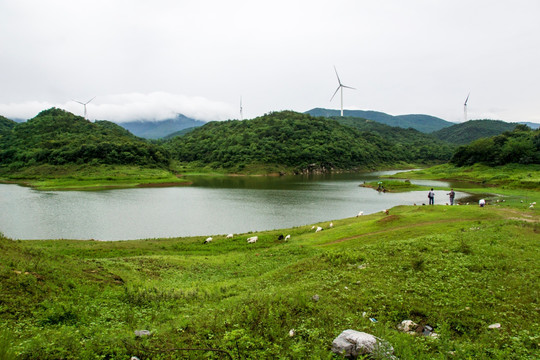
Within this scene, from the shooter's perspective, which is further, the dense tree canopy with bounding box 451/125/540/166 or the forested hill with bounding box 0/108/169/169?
the forested hill with bounding box 0/108/169/169

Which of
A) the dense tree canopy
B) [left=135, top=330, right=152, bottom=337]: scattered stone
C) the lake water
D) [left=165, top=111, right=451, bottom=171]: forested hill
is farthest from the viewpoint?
[left=165, top=111, right=451, bottom=171]: forested hill

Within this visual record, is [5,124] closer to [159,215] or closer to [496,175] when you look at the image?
[159,215]

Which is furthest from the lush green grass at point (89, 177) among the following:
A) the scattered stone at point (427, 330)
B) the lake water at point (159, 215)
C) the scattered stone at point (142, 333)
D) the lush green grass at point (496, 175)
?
the scattered stone at point (427, 330)

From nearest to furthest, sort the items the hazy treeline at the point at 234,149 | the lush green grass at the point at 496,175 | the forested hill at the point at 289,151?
the lush green grass at the point at 496,175
the hazy treeline at the point at 234,149
the forested hill at the point at 289,151

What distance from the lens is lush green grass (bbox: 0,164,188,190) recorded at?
3754 inches

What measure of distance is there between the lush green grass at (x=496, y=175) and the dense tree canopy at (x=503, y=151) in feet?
10.2

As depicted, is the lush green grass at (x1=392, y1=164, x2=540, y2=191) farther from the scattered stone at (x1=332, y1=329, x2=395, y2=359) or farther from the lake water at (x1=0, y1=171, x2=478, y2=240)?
the scattered stone at (x1=332, y1=329, x2=395, y2=359)

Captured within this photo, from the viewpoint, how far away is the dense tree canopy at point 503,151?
8944 cm

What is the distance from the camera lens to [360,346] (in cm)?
700

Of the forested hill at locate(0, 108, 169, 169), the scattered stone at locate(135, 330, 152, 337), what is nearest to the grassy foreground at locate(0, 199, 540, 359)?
the scattered stone at locate(135, 330, 152, 337)

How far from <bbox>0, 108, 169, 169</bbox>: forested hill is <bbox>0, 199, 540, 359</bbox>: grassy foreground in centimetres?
12211

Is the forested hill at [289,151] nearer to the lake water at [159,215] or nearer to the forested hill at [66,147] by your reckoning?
the forested hill at [66,147]

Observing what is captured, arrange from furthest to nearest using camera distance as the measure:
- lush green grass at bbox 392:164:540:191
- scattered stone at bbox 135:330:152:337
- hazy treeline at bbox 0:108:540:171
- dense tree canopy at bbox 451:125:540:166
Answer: hazy treeline at bbox 0:108:540:171
dense tree canopy at bbox 451:125:540:166
lush green grass at bbox 392:164:540:191
scattered stone at bbox 135:330:152:337

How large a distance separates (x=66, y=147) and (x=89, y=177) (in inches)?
1278
